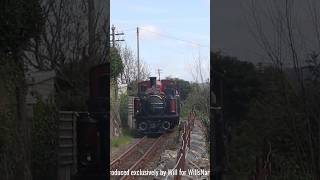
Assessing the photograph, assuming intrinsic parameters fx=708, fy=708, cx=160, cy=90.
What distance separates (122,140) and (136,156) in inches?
8.5

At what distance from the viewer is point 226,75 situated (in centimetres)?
691

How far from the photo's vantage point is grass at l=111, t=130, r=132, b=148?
23.4 ft

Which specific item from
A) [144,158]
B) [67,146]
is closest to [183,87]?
[144,158]

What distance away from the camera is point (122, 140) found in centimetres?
716

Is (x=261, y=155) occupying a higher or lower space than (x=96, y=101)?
lower

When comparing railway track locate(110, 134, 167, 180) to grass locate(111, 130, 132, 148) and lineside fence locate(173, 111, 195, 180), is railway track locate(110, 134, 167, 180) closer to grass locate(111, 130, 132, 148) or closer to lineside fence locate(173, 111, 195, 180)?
grass locate(111, 130, 132, 148)

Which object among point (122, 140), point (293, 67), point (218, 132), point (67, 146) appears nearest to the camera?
point (293, 67)

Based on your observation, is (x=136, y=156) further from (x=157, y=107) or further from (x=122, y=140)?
(x=157, y=107)

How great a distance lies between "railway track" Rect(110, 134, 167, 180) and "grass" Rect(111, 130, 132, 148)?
0.09 meters

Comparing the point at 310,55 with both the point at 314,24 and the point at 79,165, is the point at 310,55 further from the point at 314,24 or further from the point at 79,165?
the point at 79,165

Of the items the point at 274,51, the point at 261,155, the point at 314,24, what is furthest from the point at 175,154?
the point at 314,24

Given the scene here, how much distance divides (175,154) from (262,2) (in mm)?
1712

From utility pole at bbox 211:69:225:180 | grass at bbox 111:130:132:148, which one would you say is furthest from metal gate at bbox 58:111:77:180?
utility pole at bbox 211:69:225:180

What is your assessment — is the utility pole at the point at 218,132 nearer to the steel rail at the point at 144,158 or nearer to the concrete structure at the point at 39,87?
the steel rail at the point at 144,158
